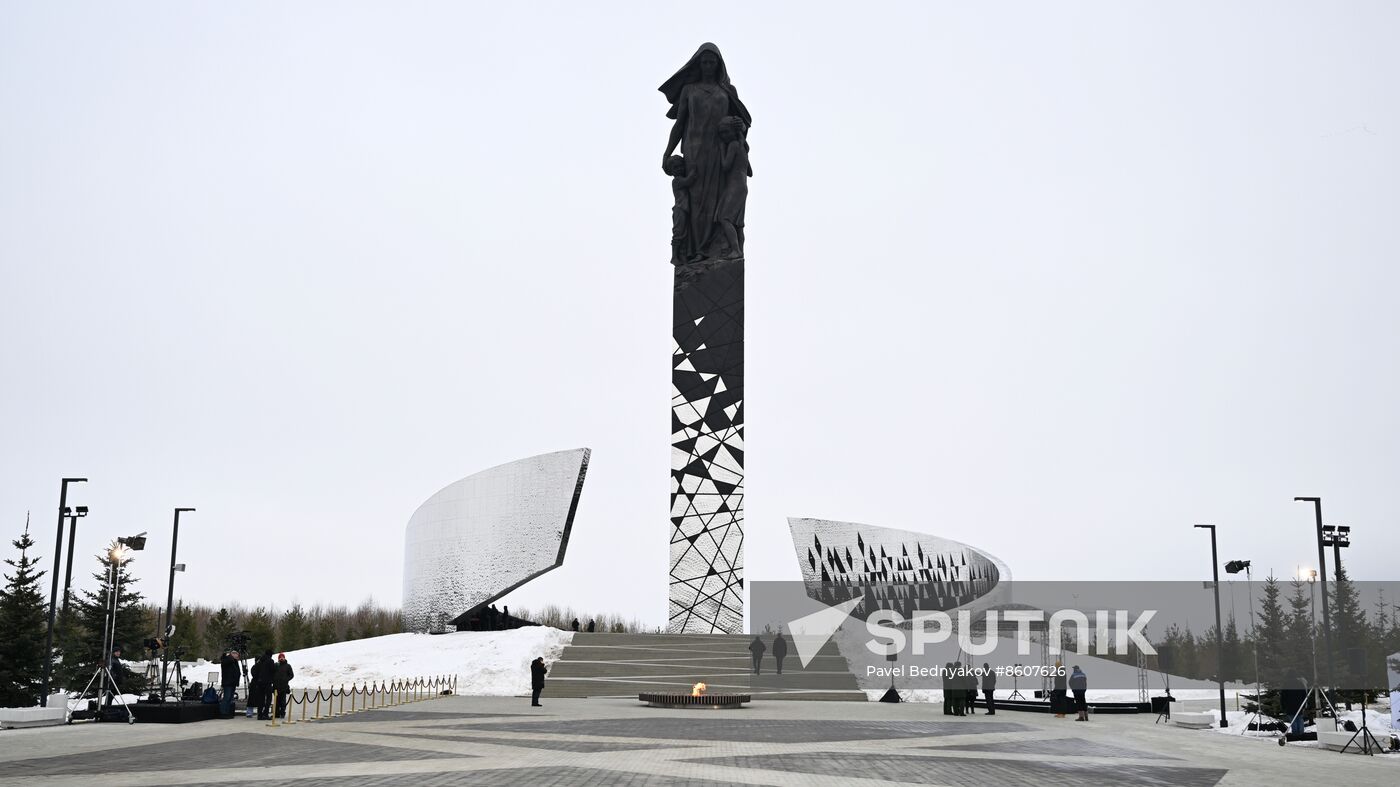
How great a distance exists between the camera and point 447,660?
35.8 metres

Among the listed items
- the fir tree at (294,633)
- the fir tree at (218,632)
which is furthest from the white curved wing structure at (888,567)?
the fir tree at (218,632)

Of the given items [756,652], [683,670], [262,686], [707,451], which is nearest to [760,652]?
[756,652]

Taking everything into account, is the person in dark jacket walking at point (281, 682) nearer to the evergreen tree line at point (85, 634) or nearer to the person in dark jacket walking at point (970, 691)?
the evergreen tree line at point (85, 634)

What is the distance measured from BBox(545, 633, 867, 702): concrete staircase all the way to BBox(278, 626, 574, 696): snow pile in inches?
44.4

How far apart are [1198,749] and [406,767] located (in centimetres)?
1123

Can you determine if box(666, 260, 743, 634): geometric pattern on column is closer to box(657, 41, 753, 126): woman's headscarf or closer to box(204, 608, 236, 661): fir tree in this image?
box(657, 41, 753, 126): woman's headscarf

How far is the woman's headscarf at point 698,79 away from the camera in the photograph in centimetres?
4928

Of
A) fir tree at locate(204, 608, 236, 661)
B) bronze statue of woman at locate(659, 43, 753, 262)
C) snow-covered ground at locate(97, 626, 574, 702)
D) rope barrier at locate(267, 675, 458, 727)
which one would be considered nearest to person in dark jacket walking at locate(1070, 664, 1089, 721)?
rope barrier at locate(267, 675, 458, 727)

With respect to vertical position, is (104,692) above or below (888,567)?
below

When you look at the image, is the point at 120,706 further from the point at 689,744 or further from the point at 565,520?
the point at 565,520

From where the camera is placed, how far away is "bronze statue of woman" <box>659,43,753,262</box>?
158 feet

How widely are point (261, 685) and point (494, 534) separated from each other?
23313 millimetres

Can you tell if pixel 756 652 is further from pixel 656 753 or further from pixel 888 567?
pixel 888 567

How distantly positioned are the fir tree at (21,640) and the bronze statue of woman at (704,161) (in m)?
27.9
